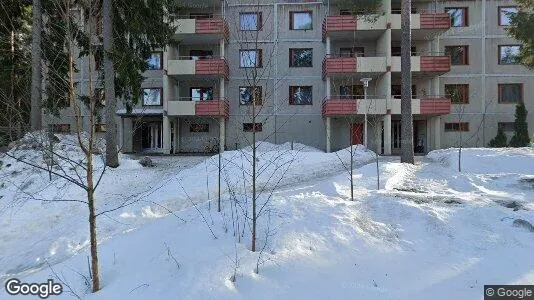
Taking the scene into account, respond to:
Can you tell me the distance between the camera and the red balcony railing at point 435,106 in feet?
86.8

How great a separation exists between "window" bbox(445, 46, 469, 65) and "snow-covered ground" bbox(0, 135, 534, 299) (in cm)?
2143

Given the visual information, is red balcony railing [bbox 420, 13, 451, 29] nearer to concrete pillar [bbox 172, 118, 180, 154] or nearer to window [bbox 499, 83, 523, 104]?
window [bbox 499, 83, 523, 104]

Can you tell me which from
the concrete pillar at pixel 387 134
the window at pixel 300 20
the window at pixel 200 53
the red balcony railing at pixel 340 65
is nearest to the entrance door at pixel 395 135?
the concrete pillar at pixel 387 134

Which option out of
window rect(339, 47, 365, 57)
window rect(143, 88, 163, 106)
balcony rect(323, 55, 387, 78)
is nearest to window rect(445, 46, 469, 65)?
window rect(339, 47, 365, 57)

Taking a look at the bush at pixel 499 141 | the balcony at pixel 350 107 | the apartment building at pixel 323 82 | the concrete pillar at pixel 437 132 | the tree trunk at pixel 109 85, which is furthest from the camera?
the apartment building at pixel 323 82

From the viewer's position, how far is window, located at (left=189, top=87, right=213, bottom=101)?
29.6 m

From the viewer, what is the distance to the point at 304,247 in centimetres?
591

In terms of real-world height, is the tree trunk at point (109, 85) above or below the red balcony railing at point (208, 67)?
below

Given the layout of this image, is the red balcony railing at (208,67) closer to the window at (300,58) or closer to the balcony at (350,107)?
the window at (300,58)

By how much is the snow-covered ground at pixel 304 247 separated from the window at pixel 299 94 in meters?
19.3

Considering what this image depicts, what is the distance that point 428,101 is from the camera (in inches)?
1046

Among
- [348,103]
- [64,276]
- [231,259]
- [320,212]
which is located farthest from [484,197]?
[348,103]

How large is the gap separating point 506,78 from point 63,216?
97.5ft

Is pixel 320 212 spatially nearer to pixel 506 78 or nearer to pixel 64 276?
pixel 64 276
